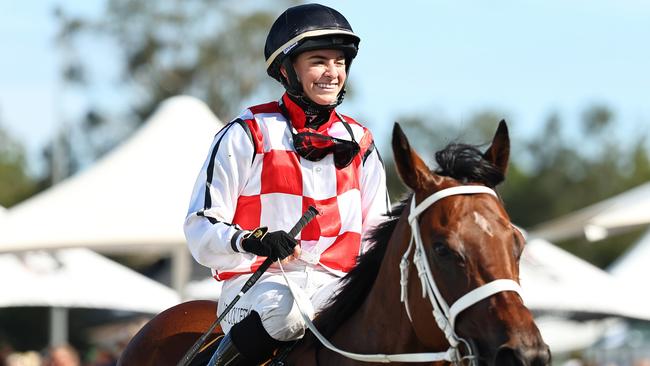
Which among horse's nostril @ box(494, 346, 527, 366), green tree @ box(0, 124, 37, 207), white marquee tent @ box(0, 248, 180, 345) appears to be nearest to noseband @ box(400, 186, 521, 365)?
horse's nostril @ box(494, 346, 527, 366)

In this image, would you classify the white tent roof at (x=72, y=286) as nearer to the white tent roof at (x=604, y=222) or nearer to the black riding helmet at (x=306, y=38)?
the white tent roof at (x=604, y=222)

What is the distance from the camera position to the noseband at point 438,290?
4598 mm

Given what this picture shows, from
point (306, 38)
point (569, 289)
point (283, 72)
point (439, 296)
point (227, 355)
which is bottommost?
point (569, 289)

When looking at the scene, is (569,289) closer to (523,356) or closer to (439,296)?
(439,296)

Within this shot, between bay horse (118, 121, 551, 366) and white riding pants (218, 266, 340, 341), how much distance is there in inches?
4.8

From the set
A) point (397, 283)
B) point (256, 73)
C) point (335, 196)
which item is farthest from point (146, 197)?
point (256, 73)

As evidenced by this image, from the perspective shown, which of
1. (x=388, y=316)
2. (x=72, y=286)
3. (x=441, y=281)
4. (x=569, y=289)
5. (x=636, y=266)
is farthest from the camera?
(x=636, y=266)

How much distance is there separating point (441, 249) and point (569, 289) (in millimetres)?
11049

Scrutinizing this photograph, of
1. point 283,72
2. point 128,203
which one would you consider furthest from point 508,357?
point 128,203

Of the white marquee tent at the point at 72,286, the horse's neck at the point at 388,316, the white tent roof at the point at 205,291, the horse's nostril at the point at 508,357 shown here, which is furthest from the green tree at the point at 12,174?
the horse's nostril at the point at 508,357

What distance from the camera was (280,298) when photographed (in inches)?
220

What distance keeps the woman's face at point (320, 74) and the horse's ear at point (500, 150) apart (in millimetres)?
1186

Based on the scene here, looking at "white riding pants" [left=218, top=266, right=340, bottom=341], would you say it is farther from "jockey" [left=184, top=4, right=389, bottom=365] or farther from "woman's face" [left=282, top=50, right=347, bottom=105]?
"woman's face" [left=282, top=50, right=347, bottom=105]

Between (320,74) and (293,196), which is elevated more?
(320,74)
